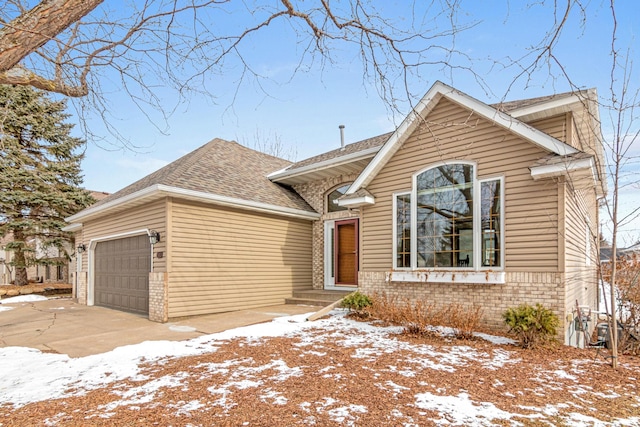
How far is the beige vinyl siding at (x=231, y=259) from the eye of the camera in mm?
9086

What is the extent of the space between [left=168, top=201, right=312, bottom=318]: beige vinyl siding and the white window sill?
4.23m

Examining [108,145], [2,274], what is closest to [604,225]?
[108,145]

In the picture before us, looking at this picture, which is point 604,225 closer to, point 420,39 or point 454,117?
point 454,117

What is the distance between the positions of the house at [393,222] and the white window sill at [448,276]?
0.09 ft

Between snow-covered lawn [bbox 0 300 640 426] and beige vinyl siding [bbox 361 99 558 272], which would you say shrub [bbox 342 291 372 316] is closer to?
beige vinyl siding [bbox 361 99 558 272]

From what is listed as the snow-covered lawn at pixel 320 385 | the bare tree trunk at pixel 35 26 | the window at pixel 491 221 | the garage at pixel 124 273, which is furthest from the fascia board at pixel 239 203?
the window at pixel 491 221

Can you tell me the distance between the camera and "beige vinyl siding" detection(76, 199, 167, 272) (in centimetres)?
901

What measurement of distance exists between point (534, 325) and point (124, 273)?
410 inches

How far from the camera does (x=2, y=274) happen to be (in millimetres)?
24297

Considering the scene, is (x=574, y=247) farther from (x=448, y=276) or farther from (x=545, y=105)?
(x=545, y=105)

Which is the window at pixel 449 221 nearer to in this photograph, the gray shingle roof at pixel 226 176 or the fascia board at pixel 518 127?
the fascia board at pixel 518 127

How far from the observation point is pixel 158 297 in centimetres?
883

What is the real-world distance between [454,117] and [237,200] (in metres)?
5.80

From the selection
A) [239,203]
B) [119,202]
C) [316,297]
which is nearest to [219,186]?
[239,203]
